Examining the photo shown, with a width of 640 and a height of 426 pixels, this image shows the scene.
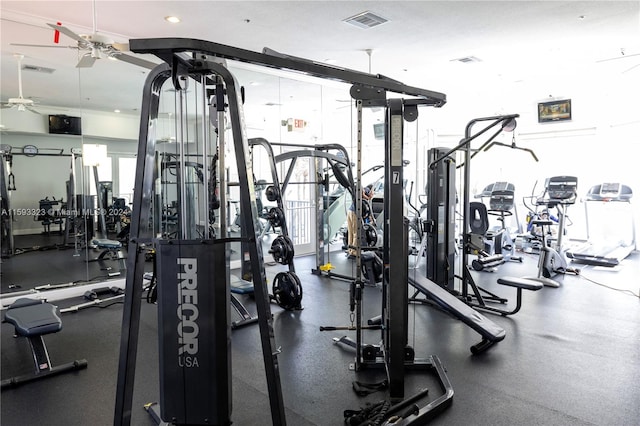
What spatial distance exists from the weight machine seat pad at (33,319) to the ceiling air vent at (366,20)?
404 centimetres

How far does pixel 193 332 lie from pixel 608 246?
7798 mm

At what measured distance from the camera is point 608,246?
7160 millimetres

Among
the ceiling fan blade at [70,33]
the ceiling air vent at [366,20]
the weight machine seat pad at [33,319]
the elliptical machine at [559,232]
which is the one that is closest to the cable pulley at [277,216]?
the weight machine seat pad at [33,319]

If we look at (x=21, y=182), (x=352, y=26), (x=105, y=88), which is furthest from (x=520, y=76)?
A: (x=21, y=182)

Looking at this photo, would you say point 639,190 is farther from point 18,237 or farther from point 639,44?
point 18,237

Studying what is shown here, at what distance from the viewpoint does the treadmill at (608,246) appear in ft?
21.3

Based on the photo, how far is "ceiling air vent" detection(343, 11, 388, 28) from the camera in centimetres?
448

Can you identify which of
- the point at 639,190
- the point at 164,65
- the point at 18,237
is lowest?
the point at 18,237

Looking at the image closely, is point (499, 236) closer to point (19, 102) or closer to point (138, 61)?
point (138, 61)

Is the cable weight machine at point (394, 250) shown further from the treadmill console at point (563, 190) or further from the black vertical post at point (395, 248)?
the treadmill console at point (563, 190)

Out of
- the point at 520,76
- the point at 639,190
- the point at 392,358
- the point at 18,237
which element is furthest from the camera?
the point at 639,190

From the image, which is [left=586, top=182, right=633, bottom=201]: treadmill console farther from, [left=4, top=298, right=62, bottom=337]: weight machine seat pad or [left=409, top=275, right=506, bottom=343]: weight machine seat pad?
[left=4, top=298, right=62, bottom=337]: weight machine seat pad

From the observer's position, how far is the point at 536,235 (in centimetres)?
623

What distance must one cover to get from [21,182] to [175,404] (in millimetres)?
5427
